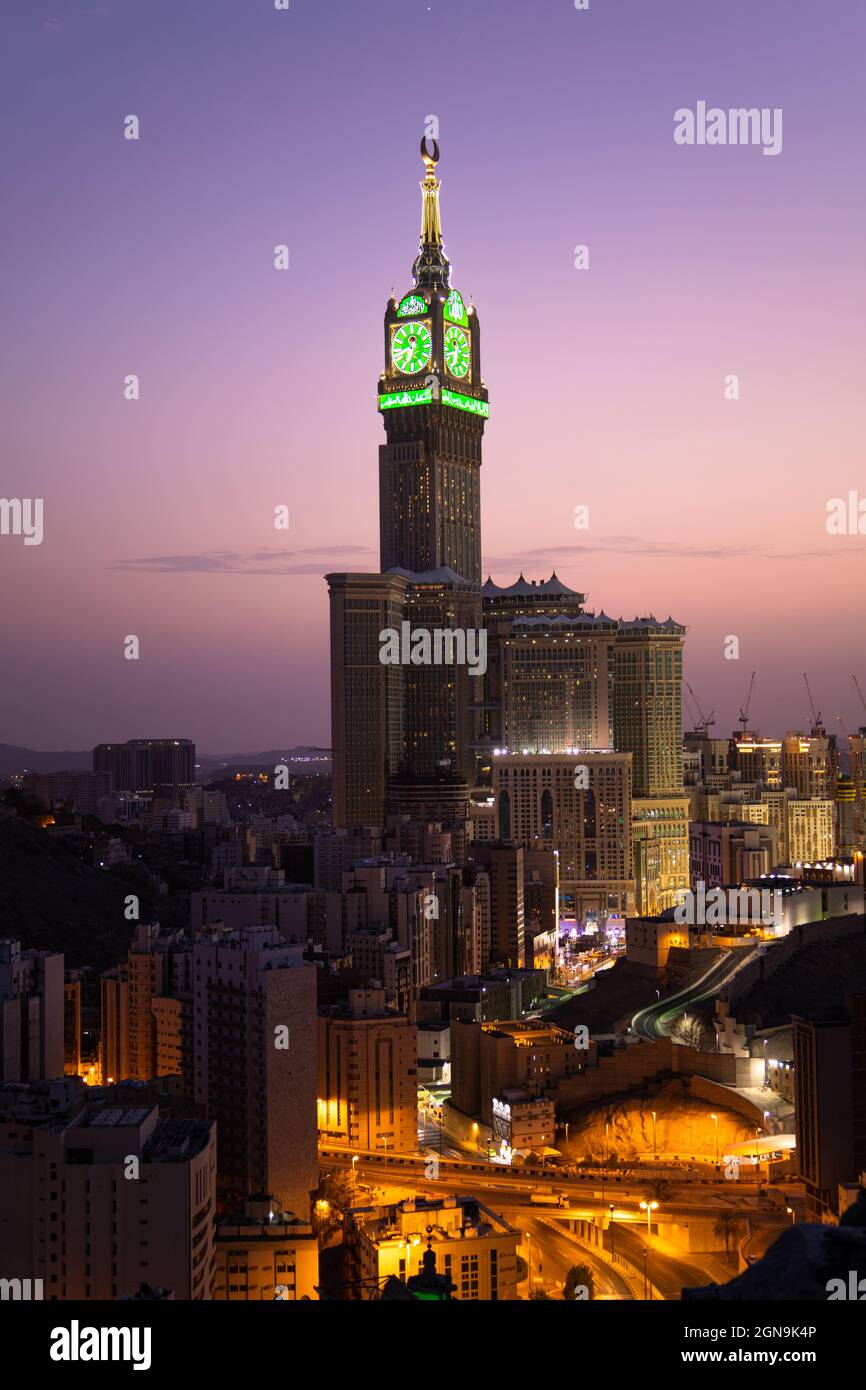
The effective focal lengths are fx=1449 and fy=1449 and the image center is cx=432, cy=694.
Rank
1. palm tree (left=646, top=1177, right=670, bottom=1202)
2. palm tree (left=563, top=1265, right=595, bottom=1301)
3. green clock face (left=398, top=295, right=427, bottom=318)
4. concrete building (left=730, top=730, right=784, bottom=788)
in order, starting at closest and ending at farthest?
palm tree (left=563, top=1265, right=595, bottom=1301) → palm tree (left=646, top=1177, right=670, bottom=1202) → green clock face (left=398, top=295, right=427, bottom=318) → concrete building (left=730, top=730, right=784, bottom=788)

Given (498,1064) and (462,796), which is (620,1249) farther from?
(462,796)

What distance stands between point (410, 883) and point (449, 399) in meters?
31.2

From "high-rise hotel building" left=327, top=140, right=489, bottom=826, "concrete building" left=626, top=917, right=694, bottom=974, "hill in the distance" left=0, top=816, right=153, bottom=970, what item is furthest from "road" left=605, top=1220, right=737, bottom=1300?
"high-rise hotel building" left=327, top=140, right=489, bottom=826

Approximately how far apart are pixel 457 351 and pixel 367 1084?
41756 mm

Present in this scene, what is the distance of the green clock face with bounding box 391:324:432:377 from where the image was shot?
5653 centimetres

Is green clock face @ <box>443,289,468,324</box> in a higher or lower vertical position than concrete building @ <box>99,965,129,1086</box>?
higher

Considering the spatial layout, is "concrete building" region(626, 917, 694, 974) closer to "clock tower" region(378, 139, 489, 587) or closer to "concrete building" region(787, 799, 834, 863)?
"concrete building" region(787, 799, 834, 863)

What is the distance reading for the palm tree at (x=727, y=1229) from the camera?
16469mm

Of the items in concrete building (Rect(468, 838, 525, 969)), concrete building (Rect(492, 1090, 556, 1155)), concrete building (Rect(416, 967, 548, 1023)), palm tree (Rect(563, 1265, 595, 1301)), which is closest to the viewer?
palm tree (Rect(563, 1265, 595, 1301))

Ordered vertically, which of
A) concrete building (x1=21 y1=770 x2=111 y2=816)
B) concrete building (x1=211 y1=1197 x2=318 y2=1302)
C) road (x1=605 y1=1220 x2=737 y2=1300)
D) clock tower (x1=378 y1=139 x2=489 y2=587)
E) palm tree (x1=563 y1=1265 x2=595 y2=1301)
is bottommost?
road (x1=605 y1=1220 x2=737 y2=1300)

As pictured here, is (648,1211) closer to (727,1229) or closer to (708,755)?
(727,1229)

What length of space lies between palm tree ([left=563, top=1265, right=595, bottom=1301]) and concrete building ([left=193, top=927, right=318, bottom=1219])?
121 inches

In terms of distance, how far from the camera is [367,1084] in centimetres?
2047
